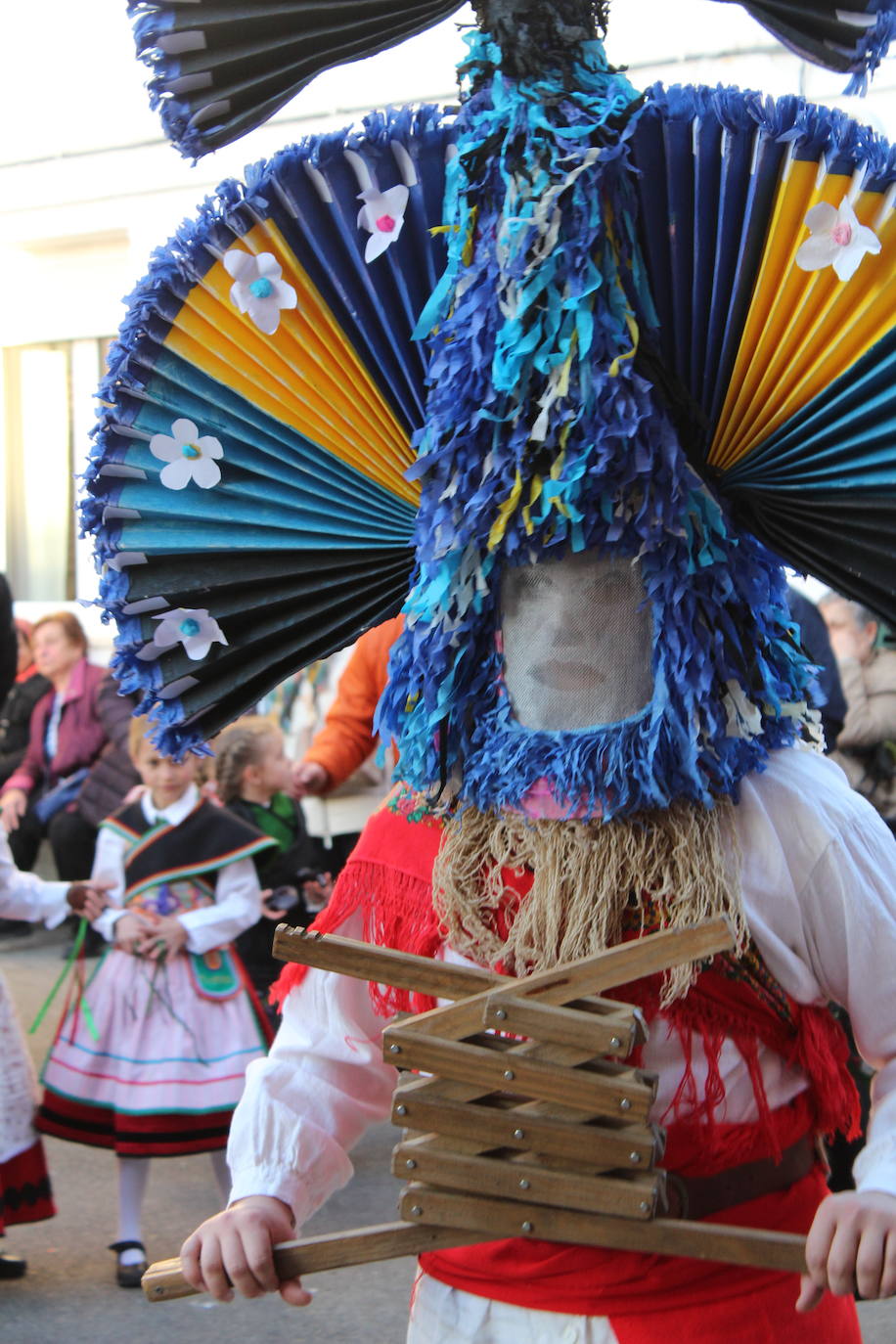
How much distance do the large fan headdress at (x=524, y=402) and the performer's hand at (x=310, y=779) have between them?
2.99 meters

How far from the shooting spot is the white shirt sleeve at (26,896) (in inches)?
161

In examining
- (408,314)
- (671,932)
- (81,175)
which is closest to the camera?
(671,932)

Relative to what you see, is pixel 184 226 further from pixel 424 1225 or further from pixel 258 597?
pixel 424 1225

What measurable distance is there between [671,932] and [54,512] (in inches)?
398

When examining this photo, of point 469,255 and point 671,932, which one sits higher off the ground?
point 469,255

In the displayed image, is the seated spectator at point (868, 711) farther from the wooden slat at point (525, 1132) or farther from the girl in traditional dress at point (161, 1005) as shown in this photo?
the wooden slat at point (525, 1132)

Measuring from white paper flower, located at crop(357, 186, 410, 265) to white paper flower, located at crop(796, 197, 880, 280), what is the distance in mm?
415

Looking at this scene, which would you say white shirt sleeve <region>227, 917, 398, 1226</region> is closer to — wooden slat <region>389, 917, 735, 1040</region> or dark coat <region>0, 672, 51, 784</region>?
wooden slat <region>389, 917, 735, 1040</region>

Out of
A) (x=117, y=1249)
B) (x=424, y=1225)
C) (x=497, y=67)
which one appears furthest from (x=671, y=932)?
(x=117, y=1249)

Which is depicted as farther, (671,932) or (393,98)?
(393,98)

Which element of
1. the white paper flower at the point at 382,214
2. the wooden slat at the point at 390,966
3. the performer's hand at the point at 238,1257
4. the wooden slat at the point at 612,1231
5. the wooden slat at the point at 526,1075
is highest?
the white paper flower at the point at 382,214

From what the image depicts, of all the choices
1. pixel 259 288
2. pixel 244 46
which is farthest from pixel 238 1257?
pixel 244 46

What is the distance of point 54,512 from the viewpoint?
11.1 m

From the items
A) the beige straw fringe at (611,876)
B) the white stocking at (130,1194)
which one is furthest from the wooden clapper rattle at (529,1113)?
the white stocking at (130,1194)
